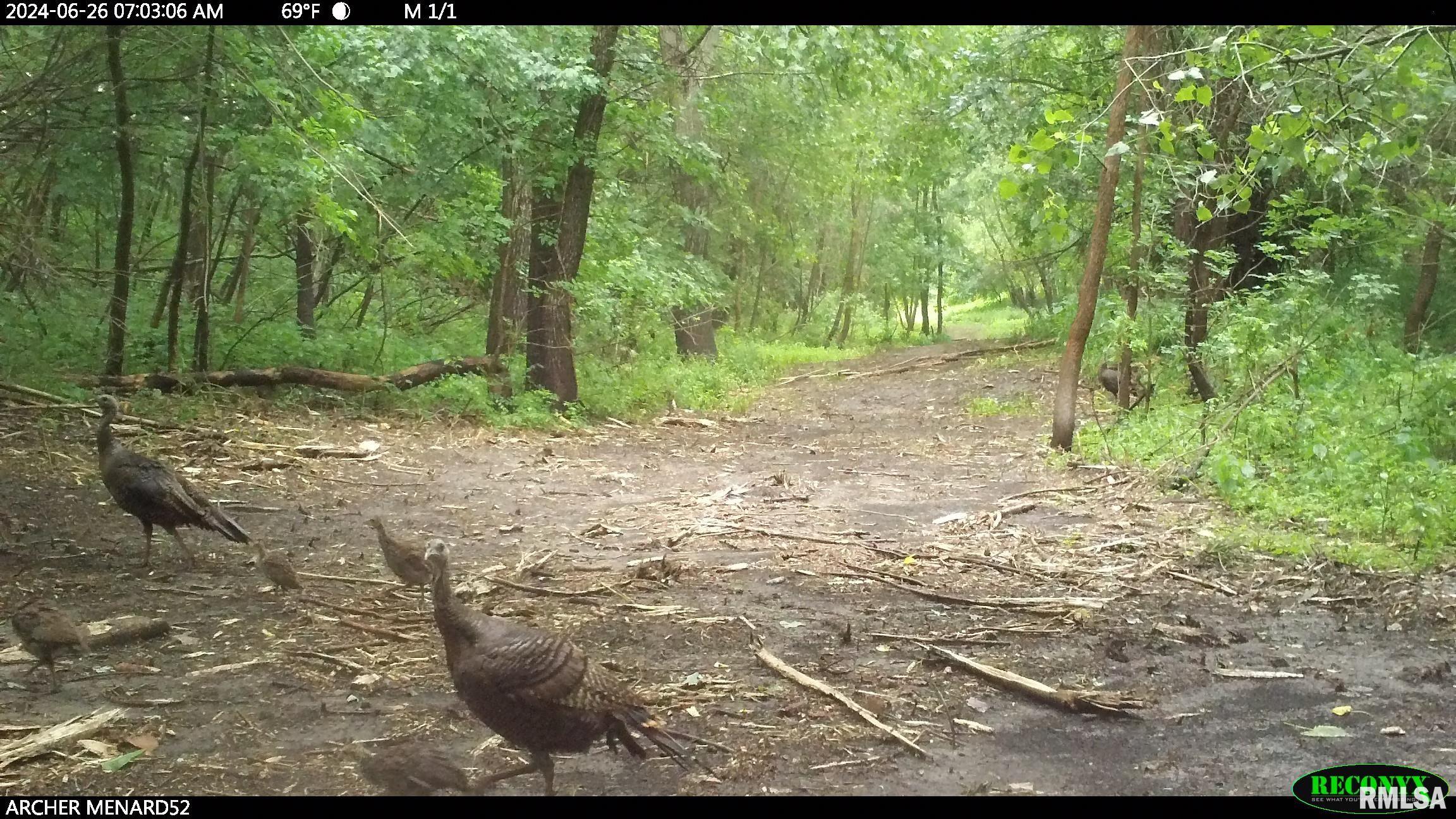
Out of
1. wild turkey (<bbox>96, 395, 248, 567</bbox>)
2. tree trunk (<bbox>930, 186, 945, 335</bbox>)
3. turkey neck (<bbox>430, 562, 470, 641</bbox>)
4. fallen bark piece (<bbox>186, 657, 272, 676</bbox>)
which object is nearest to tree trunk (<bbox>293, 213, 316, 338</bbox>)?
wild turkey (<bbox>96, 395, 248, 567</bbox>)

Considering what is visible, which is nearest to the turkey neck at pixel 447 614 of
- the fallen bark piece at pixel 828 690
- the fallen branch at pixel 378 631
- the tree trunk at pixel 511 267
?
the fallen branch at pixel 378 631

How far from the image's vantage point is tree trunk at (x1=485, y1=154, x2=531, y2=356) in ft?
41.4

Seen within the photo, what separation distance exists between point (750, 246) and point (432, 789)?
22865 millimetres

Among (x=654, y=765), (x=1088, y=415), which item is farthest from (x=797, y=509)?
(x=1088, y=415)

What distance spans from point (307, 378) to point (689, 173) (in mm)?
6735

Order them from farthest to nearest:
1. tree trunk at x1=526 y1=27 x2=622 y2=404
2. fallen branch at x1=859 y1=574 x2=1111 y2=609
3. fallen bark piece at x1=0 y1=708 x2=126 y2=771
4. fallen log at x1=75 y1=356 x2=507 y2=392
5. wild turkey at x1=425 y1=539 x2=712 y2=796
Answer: tree trunk at x1=526 y1=27 x2=622 y2=404, fallen log at x1=75 y1=356 x2=507 y2=392, fallen branch at x1=859 y1=574 x2=1111 y2=609, fallen bark piece at x1=0 y1=708 x2=126 y2=771, wild turkey at x1=425 y1=539 x2=712 y2=796

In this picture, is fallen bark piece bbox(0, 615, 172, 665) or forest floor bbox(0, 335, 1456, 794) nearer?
forest floor bbox(0, 335, 1456, 794)

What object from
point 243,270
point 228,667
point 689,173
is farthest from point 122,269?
point 689,173

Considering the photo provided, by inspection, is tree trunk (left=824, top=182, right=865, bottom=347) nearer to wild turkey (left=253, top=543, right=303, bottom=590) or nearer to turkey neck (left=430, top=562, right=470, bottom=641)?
wild turkey (left=253, top=543, right=303, bottom=590)

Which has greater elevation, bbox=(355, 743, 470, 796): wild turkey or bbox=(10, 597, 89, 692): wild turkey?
bbox=(355, 743, 470, 796): wild turkey

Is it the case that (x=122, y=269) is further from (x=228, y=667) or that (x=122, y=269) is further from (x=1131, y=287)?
(x=1131, y=287)
